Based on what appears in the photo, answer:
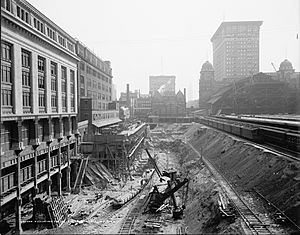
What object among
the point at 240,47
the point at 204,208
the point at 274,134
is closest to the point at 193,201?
the point at 204,208

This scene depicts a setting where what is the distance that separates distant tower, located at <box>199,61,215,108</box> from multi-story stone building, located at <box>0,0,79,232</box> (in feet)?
347

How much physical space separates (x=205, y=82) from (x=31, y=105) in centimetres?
11889

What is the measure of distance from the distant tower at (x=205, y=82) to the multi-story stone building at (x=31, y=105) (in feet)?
347

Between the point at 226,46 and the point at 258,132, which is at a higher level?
the point at 226,46

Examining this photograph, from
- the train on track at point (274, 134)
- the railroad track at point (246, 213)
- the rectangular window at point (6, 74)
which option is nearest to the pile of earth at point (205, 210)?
the railroad track at point (246, 213)

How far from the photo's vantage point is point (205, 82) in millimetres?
137000

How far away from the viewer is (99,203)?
27.0 metres

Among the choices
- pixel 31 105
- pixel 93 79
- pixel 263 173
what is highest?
pixel 93 79

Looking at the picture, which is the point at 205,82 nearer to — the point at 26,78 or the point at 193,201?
the point at 193,201

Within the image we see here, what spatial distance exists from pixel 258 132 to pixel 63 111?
77.7 ft

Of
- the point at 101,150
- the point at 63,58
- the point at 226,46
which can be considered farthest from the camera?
the point at 226,46

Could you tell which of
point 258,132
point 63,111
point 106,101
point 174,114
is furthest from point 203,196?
point 174,114

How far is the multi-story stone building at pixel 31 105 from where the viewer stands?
20719 mm

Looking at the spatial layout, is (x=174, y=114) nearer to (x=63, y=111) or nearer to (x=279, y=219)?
(x=63, y=111)
